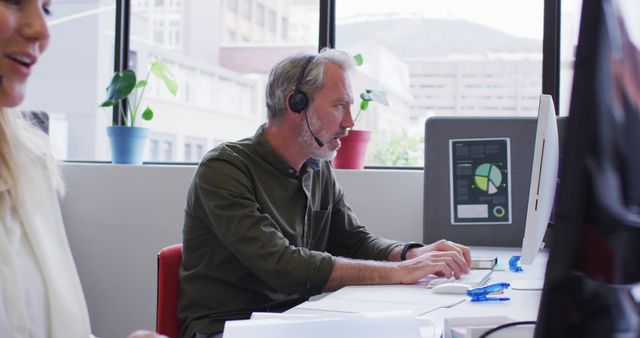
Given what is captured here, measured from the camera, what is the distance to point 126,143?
3.03m

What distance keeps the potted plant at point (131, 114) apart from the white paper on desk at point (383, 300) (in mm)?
1692

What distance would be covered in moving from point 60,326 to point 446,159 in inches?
67.8

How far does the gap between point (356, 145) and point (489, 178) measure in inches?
22.8

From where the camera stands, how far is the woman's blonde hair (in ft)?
3.31

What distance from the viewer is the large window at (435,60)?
9.70 ft

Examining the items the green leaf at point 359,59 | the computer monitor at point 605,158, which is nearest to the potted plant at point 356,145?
the green leaf at point 359,59

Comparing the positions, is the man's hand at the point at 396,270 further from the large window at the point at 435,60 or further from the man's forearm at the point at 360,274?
the large window at the point at 435,60

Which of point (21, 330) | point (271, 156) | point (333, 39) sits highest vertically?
point (333, 39)

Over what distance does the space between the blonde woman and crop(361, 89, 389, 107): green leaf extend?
1871 mm

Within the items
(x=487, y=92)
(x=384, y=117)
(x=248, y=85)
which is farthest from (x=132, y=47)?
(x=487, y=92)

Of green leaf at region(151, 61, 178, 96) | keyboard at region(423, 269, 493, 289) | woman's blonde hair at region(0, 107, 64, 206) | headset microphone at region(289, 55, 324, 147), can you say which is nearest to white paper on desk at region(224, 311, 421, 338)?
woman's blonde hair at region(0, 107, 64, 206)

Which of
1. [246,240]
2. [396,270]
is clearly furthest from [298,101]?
[396,270]

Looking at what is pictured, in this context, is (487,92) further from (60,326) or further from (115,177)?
(60,326)

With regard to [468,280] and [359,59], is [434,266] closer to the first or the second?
[468,280]
